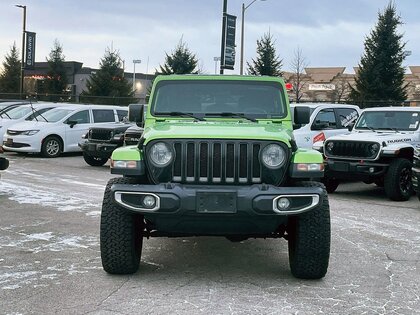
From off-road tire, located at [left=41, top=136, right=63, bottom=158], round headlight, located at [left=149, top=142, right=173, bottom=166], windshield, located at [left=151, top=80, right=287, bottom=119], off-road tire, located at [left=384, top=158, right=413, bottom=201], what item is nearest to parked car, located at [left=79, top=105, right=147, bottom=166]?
off-road tire, located at [left=41, top=136, right=63, bottom=158]

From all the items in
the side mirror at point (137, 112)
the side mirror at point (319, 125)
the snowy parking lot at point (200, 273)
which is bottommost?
the snowy parking lot at point (200, 273)

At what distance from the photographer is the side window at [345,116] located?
13.9 metres

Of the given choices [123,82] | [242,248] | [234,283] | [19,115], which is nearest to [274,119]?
[242,248]

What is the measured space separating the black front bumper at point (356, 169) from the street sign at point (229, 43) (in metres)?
14.1

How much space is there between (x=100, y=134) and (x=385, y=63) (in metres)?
23.5

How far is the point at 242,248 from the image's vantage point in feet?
21.4

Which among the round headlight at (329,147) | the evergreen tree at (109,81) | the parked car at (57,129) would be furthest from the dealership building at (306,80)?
the round headlight at (329,147)

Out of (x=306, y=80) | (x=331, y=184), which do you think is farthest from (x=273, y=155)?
(x=306, y=80)

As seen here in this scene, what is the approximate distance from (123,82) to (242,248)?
38803mm

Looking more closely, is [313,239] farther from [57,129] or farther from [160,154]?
[57,129]

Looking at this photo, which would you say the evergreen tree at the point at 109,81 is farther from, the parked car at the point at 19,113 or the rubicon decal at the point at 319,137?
the rubicon decal at the point at 319,137

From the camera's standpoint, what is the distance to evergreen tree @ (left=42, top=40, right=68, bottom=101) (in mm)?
46531

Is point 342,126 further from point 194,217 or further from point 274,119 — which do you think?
point 194,217

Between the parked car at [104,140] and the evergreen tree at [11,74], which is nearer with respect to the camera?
the parked car at [104,140]
